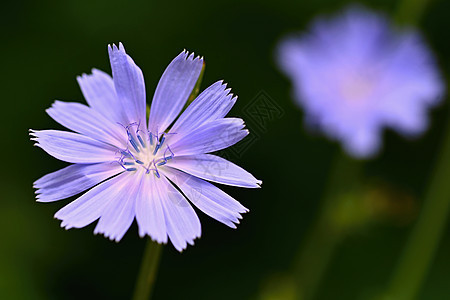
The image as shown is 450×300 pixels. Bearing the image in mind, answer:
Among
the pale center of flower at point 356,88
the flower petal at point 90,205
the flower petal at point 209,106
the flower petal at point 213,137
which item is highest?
the pale center of flower at point 356,88

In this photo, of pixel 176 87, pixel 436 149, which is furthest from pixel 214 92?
pixel 436 149

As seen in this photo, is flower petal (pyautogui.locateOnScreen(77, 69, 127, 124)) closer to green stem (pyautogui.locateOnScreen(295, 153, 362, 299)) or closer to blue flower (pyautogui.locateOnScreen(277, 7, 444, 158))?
green stem (pyautogui.locateOnScreen(295, 153, 362, 299))

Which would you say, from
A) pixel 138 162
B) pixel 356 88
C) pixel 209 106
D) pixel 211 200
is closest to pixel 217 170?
pixel 211 200

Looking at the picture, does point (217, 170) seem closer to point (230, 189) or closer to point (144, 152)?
point (144, 152)

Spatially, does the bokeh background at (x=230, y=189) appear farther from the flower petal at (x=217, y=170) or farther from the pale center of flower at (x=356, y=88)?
the flower petal at (x=217, y=170)

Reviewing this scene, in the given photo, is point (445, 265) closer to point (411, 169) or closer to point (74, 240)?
point (411, 169)

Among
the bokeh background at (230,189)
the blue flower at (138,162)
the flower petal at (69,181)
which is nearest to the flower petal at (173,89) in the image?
the blue flower at (138,162)
